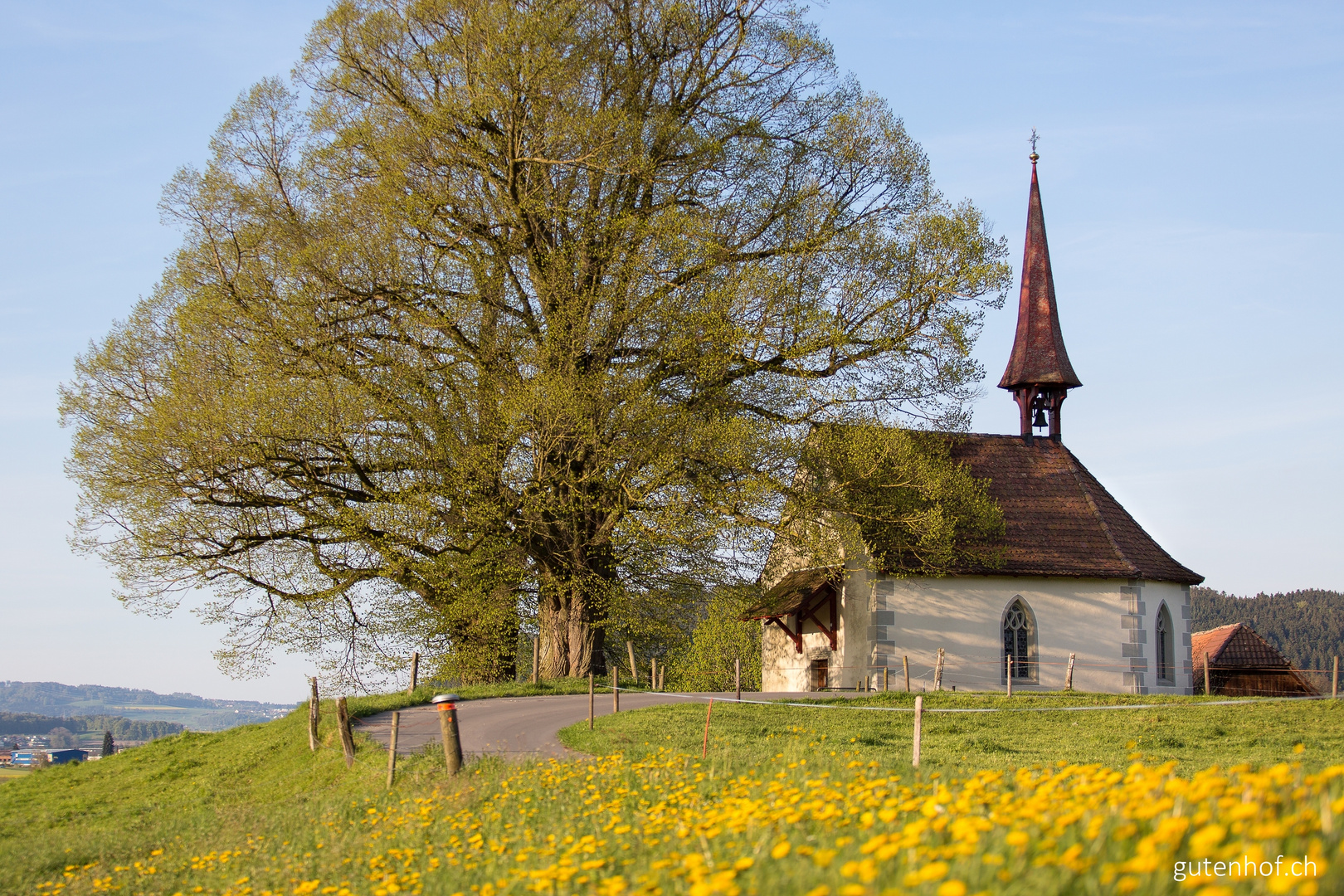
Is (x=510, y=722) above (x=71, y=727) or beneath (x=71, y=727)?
above

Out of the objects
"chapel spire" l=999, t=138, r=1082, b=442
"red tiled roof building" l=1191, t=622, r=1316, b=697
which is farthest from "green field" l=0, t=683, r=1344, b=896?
"red tiled roof building" l=1191, t=622, r=1316, b=697

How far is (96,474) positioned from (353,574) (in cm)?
516

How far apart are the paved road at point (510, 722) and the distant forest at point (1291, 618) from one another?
83073 millimetres

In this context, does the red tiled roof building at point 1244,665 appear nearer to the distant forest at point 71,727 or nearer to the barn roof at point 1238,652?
the barn roof at point 1238,652

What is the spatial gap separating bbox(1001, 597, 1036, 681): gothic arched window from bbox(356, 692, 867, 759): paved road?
5731 millimetres

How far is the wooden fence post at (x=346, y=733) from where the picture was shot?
14.2 meters

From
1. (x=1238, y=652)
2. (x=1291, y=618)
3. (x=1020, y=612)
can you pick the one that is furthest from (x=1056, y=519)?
(x=1291, y=618)

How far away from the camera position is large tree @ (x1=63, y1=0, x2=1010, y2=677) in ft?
63.2

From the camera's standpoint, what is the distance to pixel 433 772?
11969mm

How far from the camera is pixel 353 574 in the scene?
20703 millimetres

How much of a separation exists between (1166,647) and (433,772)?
2246cm

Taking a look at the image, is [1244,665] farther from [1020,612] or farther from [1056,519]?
[1020,612]

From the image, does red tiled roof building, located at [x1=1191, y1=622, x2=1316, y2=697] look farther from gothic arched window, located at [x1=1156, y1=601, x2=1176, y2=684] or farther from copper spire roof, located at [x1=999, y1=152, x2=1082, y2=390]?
copper spire roof, located at [x1=999, y1=152, x2=1082, y2=390]

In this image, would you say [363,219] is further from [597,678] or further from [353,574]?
[597,678]
